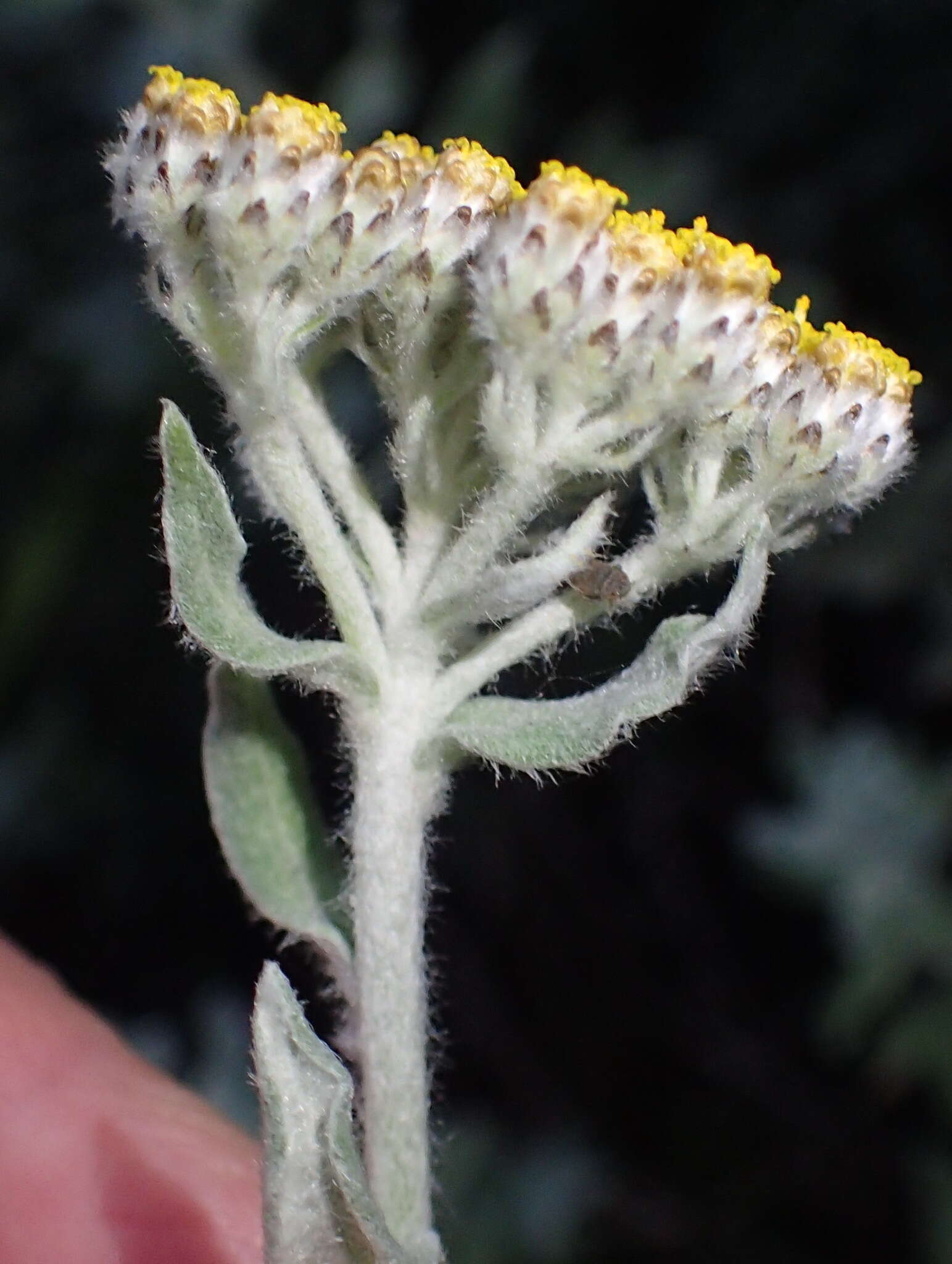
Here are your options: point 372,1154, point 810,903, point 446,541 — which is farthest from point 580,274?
point 810,903

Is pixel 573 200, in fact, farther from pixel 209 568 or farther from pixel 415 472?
pixel 209 568

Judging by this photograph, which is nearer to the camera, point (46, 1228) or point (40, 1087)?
point (46, 1228)

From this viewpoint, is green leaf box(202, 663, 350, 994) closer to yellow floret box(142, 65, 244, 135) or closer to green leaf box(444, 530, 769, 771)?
green leaf box(444, 530, 769, 771)

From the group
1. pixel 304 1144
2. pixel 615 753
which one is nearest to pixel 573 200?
pixel 304 1144

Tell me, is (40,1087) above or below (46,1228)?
above

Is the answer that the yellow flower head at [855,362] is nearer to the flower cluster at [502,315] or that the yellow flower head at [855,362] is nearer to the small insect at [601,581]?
the flower cluster at [502,315]

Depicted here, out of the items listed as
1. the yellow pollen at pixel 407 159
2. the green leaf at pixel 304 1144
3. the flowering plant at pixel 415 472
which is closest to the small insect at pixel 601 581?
the flowering plant at pixel 415 472

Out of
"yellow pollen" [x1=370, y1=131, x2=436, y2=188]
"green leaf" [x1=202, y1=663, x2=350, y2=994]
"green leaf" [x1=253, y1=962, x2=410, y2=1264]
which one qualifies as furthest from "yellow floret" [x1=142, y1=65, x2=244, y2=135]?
"green leaf" [x1=253, y1=962, x2=410, y2=1264]

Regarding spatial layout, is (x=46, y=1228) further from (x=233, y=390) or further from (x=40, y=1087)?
(x=233, y=390)
